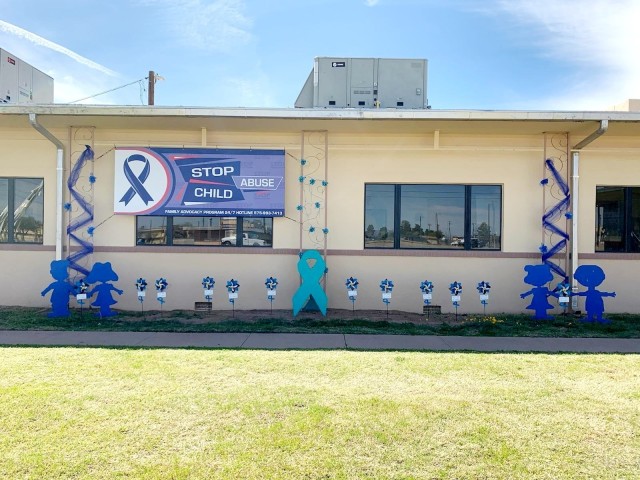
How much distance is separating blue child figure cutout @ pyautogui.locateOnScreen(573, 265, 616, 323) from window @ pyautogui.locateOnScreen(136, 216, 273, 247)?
635cm

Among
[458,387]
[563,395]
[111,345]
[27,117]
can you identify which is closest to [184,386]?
[111,345]

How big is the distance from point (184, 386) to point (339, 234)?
17.3ft

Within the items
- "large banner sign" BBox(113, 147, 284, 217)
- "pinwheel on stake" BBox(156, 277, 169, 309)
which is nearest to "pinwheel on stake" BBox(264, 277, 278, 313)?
"large banner sign" BBox(113, 147, 284, 217)

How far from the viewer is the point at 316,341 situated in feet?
21.7

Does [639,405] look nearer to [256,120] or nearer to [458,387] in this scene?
[458,387]

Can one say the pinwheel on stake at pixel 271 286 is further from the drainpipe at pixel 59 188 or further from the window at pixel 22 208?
the window at pixel 22 208

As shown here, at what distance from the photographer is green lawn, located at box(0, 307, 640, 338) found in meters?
7.30

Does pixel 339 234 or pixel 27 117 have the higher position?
pixel 27 117

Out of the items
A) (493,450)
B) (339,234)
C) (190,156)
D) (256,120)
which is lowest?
(493,450)

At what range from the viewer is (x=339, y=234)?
9.17 m

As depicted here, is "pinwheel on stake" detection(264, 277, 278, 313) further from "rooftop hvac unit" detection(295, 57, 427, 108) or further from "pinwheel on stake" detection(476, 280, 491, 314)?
"rooftop hvac unit" detection(295, 57, 427, 108)

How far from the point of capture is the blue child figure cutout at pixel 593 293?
8185 mm

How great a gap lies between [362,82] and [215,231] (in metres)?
5.20

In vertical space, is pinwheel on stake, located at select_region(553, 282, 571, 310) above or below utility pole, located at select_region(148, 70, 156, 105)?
below
